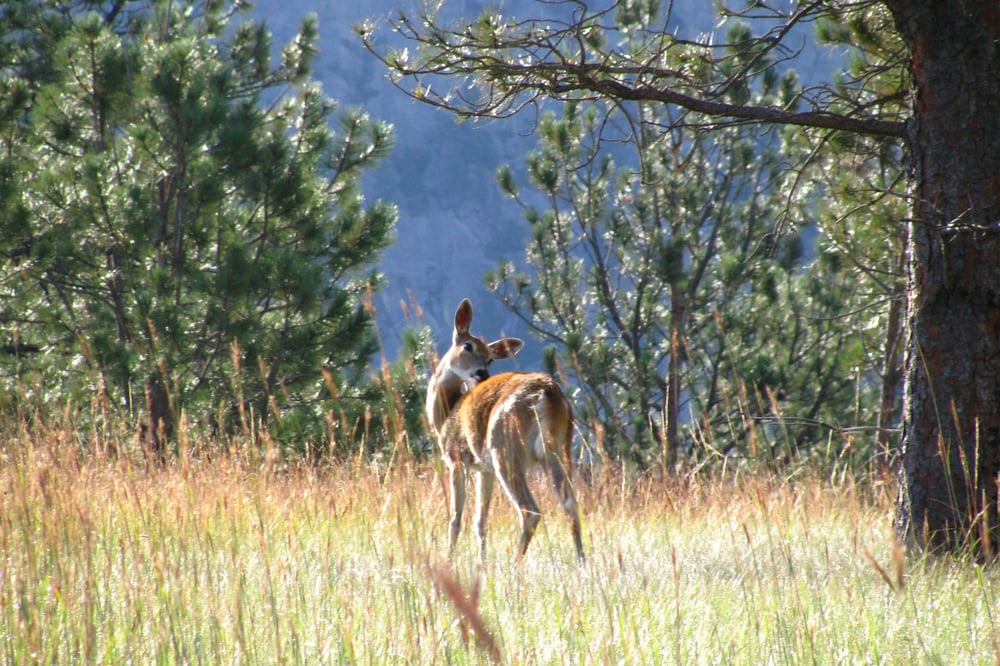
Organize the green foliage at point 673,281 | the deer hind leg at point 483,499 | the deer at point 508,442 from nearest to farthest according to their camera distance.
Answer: the deer at point 508,442, the deer hind leg at point 483,499, the green foliage at point 673,281

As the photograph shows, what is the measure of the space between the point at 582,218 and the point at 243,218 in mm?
4011

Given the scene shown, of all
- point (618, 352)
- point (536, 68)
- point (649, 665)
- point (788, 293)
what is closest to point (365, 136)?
point (618, 352)

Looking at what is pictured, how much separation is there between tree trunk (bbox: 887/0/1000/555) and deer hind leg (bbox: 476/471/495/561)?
1912 mm

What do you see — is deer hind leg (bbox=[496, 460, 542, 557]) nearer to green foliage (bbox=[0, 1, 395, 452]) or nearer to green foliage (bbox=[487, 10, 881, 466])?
green foliage (bbox=[0, 1, 395, 452])

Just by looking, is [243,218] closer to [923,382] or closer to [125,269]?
[125,269]

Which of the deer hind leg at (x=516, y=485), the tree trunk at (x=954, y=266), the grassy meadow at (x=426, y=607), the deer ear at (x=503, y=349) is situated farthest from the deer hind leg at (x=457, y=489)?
the tree trunk at (x=954, y=266)

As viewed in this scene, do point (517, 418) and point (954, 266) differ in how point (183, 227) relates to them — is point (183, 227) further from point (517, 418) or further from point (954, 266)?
point (954, 266)

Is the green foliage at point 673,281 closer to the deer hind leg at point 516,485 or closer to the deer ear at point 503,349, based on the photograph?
the deer ear at point 503,349

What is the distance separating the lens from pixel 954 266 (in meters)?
4.07

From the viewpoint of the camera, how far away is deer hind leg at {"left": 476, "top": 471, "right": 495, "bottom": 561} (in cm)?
497

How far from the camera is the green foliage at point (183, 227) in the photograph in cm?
1096

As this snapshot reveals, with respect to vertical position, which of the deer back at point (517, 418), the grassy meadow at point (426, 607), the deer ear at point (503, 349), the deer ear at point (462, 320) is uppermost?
the deer ear at point (462, 320)

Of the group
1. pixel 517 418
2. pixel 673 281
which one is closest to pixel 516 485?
pixel 517 418

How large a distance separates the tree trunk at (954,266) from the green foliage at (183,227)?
741cm
